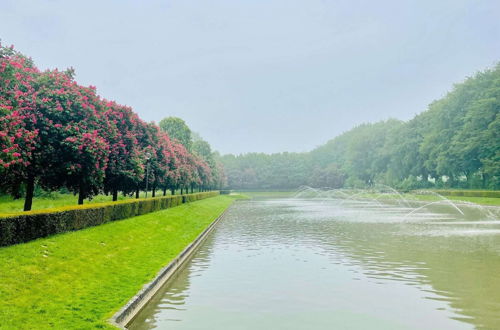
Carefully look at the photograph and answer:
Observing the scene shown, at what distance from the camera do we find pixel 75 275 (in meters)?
11.5

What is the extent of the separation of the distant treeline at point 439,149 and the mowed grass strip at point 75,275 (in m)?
55.4

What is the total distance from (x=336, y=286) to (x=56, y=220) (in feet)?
34.5

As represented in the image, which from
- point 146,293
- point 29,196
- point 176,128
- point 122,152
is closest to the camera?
point 146,293

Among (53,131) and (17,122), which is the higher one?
(53,131)

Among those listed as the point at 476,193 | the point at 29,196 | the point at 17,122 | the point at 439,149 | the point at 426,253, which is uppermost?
the point at 439,149

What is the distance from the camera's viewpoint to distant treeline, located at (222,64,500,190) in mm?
62719

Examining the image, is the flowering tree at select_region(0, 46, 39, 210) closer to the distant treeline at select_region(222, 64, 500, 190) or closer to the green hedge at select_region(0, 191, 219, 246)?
the green hedge at select_region(0, 191, 219, 246)

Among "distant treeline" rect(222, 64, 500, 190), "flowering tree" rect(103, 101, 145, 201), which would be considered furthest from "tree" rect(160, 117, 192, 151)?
"flowering tree" rect(103, 101, 145, 201)

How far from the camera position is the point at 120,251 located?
1587 cm

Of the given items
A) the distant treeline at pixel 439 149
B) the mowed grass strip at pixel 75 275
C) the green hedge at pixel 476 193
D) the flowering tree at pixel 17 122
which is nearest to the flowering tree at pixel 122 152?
the flowering tree at pixel 17 122

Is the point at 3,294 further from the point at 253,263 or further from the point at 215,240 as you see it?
the point at 215,240

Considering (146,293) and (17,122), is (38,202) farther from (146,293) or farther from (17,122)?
(146,293)

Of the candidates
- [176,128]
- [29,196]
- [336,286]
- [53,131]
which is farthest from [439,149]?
[336,286]

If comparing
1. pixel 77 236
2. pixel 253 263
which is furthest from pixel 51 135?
pixel 253 263
